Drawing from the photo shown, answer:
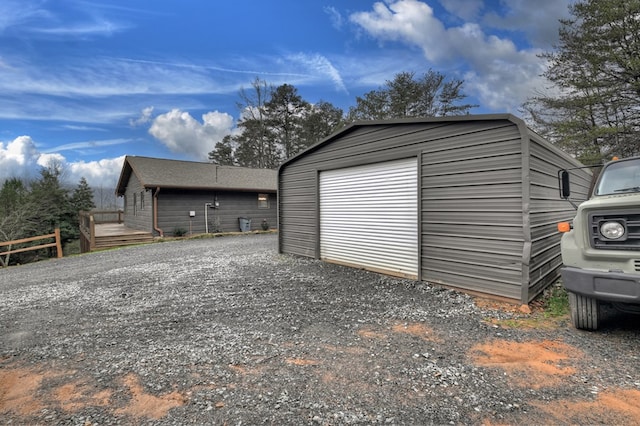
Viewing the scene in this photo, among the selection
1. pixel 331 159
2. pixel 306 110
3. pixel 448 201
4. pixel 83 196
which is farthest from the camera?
pixel 306 110

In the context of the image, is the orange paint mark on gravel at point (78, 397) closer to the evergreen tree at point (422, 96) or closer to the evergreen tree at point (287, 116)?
the evergreen tree at point (422, 96)

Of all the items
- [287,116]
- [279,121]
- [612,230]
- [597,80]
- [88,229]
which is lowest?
[88,229]

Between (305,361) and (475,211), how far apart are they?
13.0 ft

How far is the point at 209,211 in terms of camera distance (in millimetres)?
16719

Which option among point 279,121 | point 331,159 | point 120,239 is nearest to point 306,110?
point 279,121

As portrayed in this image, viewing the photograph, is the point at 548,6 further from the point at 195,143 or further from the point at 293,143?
the point at 195,143

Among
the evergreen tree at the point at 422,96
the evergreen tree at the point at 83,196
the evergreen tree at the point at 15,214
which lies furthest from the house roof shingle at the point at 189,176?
the evergreen tree at the point at 422,96

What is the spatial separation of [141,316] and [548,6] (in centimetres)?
1898

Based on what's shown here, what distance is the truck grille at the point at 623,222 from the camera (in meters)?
2.97

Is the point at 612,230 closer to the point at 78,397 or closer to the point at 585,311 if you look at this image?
the point at 585,311

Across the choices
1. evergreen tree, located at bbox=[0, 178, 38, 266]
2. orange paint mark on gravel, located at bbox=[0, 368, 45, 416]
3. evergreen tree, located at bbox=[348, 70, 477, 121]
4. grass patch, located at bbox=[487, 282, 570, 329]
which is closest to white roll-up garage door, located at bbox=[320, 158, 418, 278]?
grass patch, located at bbox=[487, 282, 570, 329]

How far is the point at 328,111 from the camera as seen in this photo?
2670 cm

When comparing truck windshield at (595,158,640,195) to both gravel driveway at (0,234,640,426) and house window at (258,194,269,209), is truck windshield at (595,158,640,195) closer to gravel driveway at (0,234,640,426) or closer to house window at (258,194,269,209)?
gravel driveway at (0,234,640,426)

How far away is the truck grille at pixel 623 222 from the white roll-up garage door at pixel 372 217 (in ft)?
10.2
